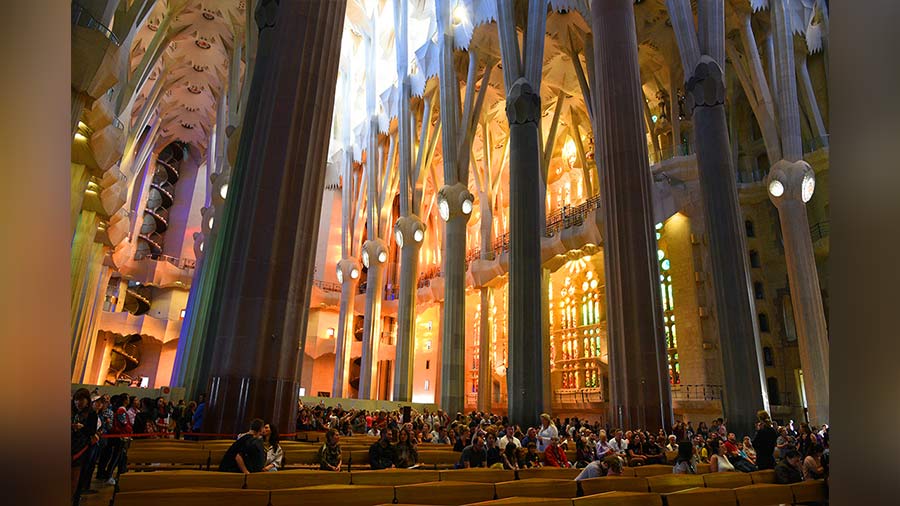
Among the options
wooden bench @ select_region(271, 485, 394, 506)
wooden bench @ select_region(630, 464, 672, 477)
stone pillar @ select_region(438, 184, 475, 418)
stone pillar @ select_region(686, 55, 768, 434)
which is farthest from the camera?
stone pillar @ select_region(438, 184, 475, 418)

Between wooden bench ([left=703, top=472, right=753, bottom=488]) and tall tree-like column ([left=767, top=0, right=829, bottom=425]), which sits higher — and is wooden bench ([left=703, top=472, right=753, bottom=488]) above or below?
below

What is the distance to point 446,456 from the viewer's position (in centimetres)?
727

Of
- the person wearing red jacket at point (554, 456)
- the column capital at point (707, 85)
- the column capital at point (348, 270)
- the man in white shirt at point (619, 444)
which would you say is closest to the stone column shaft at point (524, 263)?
the column capital at point (707, 85)

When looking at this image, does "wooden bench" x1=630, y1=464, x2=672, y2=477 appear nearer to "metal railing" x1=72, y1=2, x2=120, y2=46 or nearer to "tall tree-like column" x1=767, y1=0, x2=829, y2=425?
"metal railing" x1=72, y1=2, x2=120, y2=46

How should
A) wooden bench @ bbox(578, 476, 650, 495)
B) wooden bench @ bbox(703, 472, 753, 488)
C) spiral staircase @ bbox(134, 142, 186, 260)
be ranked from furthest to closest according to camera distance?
spiral staircase @ bbox(134, 142, 186, 260) < wooden bench @ bbox(703, 472, 753, 488) < wooden bench @ bbox(578, 476, 650, 495)

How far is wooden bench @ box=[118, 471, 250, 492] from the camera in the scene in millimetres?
3543

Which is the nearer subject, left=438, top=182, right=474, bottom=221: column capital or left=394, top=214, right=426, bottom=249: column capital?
left=438, top=182, right=474, bottom=221: column capital

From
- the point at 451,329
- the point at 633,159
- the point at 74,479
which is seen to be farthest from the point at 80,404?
the point at 451,329

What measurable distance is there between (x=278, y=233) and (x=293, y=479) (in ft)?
15.3

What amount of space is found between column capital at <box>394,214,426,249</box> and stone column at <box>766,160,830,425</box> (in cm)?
1411

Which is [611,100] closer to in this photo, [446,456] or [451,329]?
[446,456]

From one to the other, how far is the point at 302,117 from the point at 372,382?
19144 millimetres

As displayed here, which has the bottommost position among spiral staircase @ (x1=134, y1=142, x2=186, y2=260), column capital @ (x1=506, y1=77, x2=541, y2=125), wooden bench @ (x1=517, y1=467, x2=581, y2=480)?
wooden bench @ (x1=517, y1=467, x2=581, y2=480)

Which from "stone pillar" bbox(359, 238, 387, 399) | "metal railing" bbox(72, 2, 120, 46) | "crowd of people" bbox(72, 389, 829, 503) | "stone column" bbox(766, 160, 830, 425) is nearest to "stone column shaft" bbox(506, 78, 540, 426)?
"crowd of people" bbox(72, 389, 829, 503)
